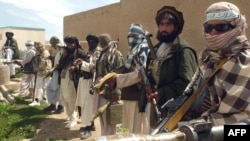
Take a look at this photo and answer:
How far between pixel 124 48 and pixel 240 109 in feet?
34.8

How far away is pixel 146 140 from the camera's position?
3.72 feet

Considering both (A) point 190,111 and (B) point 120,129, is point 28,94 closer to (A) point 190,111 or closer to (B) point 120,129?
(B) point 120,129

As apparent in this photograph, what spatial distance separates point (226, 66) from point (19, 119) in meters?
5.87

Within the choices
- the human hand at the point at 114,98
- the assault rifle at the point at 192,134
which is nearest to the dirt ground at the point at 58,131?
the human hand at the point at 114,98

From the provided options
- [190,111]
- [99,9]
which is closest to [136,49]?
[190,111]

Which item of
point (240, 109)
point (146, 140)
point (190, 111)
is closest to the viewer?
point (146, 140)

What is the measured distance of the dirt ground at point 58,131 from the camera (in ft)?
18.6

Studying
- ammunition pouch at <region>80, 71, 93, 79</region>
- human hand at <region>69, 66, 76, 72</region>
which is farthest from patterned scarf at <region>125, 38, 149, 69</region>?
A: human hand at <region>69, 66, 76, 72</region>

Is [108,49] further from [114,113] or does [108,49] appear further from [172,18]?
[172,18]

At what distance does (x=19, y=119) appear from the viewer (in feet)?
22.7

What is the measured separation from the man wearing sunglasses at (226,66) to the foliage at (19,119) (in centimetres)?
456

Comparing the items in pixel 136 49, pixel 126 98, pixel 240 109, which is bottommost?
pixel 126 98

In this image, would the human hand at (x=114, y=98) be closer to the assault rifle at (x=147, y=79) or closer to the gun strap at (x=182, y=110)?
the assault rifle at (x=147, y=79)

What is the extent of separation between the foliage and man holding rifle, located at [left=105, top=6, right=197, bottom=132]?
371cm
